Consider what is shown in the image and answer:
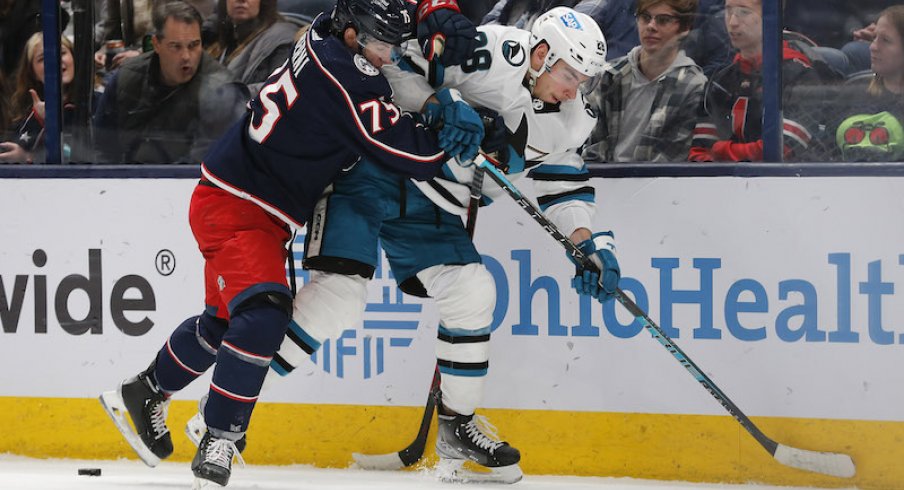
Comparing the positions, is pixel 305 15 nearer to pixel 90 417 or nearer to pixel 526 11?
pixel 526 11

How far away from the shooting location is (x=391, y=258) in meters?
2.92

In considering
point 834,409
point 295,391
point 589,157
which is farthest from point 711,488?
point 295,391

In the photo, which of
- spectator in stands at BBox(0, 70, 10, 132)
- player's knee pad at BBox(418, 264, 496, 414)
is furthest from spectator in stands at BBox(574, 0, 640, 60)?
spectator in stands at BBox(0, 70, 10, 132)

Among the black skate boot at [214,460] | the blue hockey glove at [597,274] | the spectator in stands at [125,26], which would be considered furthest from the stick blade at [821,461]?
the spectator in stands at [125,26]

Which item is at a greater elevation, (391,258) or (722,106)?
(722,106)

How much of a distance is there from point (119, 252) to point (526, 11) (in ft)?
4.23

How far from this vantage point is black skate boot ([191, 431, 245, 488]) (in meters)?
2.54

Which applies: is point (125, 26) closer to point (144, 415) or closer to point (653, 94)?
point (144, 415)

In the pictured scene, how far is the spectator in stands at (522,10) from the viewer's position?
10.2 ft

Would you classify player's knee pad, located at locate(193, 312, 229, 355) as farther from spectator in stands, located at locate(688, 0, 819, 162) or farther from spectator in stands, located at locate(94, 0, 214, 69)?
spectator in stands, located at locate(688, 0, 819, 162)

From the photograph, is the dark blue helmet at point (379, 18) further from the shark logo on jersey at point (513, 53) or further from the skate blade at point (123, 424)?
the skate blade at point (123, 424)

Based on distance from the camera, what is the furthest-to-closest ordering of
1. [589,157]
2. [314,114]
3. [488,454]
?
[589,157]
[488,454]
[314,114]

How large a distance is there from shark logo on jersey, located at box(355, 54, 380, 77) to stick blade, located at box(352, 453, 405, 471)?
1.07 meters

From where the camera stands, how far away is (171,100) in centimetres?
334
